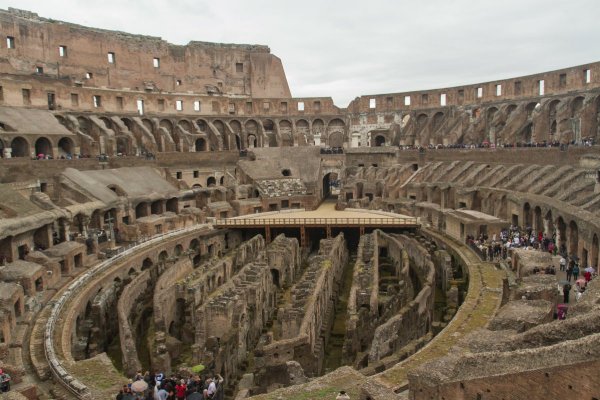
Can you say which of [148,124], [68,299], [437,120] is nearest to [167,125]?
[148,124]

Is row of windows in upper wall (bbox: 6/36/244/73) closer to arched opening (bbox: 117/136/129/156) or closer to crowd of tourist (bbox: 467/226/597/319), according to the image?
arched opening (bbox: 117/136/129/156)

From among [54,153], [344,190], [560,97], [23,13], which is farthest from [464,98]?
[23,13]

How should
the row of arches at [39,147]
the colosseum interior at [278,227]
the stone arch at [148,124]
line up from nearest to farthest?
the colosseum interior at [278,227] < the row of arches at [39,147] < the stone arch at [148,124]

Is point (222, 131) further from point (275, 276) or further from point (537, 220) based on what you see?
point (537, 220)

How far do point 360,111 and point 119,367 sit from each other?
42.8 meters

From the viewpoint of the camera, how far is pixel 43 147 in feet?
122

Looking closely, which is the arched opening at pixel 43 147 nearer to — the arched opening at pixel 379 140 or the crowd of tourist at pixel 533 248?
the crowd of tourist at pixel 533 248

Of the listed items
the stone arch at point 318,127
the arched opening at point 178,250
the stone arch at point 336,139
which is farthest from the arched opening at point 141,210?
the stone arch at point 336,139

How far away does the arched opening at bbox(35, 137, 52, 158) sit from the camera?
120ft

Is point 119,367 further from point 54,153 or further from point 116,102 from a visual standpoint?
point 116,102

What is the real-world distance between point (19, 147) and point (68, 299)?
68.0 feet

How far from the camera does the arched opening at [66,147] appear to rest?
126ft

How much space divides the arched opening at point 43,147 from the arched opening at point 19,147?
1558 mm

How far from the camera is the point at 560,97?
39156 mm
